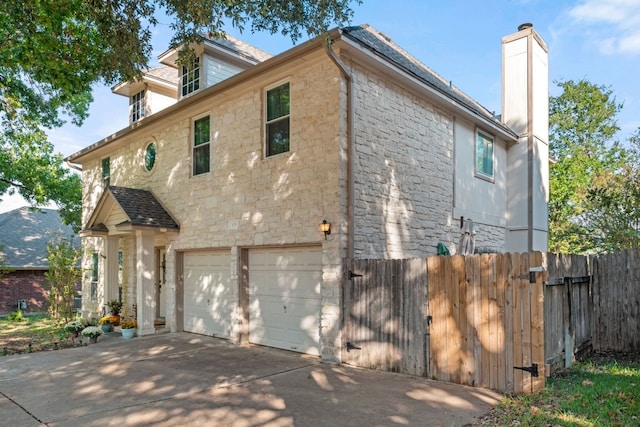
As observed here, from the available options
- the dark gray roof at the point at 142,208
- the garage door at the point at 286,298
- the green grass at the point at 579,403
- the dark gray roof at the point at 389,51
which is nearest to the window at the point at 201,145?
the dark gray roof at the point at 142,208

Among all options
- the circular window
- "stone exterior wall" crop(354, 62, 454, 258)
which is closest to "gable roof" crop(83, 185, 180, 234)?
the circular window

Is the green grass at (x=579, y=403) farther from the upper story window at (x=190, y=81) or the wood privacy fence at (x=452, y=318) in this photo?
the upper story window at (x=190, y=81)

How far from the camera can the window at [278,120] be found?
29.8 ft

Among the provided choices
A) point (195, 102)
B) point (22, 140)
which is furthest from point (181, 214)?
point (22, 140)

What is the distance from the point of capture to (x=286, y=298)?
8.96 meters

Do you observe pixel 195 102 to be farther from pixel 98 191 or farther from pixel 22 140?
pixel 22 140

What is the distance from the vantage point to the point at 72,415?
17.4ft

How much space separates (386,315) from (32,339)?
10.1m

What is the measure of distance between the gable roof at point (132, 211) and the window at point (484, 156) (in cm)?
846

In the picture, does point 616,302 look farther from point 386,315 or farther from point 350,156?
point 350,156

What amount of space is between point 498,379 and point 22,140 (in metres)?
18.9

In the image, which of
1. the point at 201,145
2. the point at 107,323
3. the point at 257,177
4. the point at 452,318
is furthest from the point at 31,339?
the point at 452,318

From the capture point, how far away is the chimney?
1298cm

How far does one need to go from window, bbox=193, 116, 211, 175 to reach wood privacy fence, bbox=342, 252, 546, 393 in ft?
17.4
